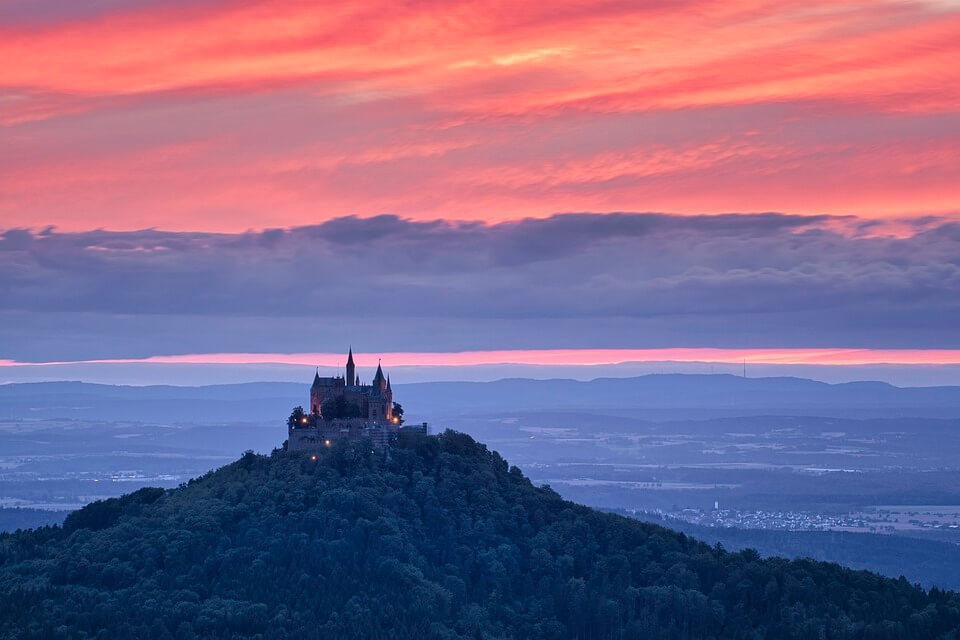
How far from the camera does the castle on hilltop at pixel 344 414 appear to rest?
174m

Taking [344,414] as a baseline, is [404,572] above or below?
below

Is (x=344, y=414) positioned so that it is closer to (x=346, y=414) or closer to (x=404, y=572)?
(x=346, y=414)

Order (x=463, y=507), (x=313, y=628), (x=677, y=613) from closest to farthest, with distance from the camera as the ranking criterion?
(x=313, y=628) < (x=677, y=613) < (x=463, y=507)

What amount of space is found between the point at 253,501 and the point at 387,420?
18.5m

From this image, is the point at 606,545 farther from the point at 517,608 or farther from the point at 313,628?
the point at 313,628

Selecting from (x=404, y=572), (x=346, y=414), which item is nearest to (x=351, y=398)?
(x=346, y=414)

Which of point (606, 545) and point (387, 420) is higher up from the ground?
point (387, 420)

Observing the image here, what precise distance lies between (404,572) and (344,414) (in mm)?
23359

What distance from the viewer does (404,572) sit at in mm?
157625

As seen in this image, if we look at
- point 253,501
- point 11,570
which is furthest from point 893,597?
point 11,570

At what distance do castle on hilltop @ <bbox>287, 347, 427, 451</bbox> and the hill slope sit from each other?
2606mm

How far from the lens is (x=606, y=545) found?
6811 inches

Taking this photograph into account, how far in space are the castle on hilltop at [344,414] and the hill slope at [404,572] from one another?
103 inches

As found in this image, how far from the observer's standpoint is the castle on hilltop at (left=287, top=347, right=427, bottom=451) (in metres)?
174
